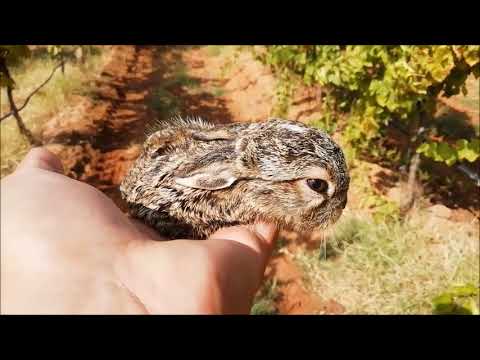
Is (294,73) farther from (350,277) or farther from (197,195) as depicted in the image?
(197,195)

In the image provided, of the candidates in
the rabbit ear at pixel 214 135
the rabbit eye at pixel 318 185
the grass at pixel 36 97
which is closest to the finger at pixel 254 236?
the rabbit eye at pixel 318 185

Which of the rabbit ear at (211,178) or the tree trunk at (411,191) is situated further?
the tree trunk at (411,191)

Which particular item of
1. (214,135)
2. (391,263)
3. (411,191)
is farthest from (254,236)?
(411,191)

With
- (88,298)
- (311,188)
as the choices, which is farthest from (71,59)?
(88,298)

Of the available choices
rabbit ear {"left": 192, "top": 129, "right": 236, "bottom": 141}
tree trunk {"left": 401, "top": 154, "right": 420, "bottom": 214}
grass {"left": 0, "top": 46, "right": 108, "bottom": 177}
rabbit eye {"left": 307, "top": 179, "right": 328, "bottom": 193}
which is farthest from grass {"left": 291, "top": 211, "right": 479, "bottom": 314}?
grass {"left": 0, "top": 46, "right": 108, "bottom": 177}

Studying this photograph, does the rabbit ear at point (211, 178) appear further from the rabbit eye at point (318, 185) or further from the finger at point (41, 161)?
the finger at point (41, 161)

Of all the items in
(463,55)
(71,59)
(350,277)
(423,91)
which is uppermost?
(463,55)
